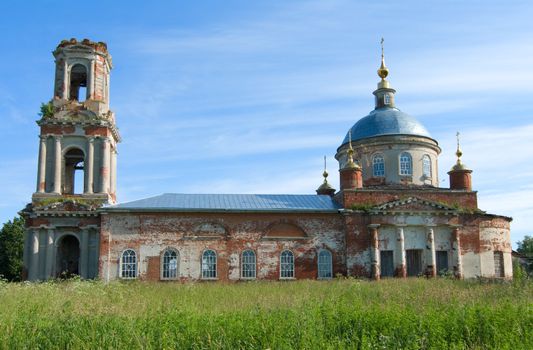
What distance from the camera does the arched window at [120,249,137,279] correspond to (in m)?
25.4

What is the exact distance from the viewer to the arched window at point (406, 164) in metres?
29.7

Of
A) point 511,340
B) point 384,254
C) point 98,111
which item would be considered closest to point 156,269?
point 98,111

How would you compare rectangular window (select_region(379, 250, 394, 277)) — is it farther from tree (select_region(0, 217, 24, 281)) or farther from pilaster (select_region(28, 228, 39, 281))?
tree (select_region(0, 217, 24, 281))

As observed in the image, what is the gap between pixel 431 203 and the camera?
26688 millimetres

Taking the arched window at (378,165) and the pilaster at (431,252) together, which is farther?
the arched window at (378,165)

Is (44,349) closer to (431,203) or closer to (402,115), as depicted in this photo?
(431,203)

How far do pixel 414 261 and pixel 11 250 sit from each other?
33105 millimetres

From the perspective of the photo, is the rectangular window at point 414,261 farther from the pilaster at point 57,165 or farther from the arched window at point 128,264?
the pilaster at point 57,165

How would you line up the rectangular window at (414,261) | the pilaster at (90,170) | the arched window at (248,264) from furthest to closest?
the rectangular window at (414,261) → the pilaster at (90,170) → the arched window at (248,264)

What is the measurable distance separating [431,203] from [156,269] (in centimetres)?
1357

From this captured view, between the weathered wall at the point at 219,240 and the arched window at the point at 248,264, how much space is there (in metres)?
0.24

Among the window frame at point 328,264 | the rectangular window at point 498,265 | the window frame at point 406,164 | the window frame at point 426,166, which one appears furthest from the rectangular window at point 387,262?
the window frame at point 426,166

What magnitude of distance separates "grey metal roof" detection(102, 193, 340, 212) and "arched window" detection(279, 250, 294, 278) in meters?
2.13

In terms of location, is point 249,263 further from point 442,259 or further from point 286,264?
point 442,259
